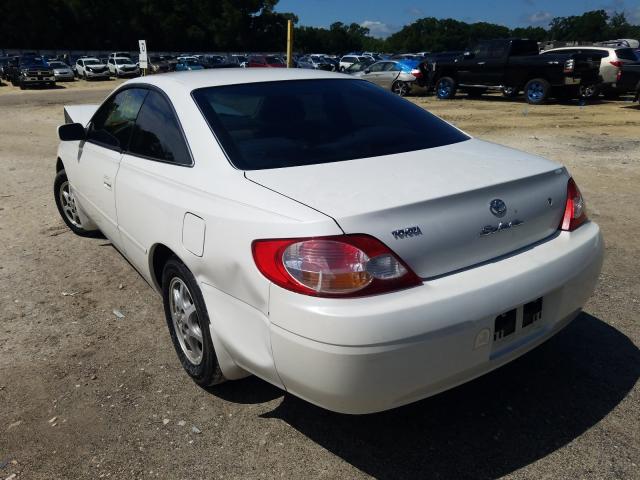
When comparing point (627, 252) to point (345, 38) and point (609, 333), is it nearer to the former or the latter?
point (609, 333)

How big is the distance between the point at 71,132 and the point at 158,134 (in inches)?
54.5

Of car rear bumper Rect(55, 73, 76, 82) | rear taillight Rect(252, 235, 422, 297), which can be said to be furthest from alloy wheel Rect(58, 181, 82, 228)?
car rear bumper Rect(55, 73, 76, 82)

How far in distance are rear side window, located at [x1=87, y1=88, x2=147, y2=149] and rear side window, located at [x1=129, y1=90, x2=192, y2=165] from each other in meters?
0.14

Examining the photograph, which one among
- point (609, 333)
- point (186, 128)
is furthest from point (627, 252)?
point (186, 128)

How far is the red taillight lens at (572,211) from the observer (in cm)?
273

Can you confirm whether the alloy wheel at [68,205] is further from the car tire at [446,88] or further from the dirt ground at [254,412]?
the car tire at [446,88]

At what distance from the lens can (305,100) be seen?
127 inches

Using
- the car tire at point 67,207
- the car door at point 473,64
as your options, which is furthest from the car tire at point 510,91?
the car tire at point 67,207

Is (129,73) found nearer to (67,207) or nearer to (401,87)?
(401,87)

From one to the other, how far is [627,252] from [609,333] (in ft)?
5.53

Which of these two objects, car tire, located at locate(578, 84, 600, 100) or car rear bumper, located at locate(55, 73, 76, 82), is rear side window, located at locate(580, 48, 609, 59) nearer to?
car tire, located at locate(578, 84, 600, 100)

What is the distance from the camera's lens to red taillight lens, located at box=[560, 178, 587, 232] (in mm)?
2727

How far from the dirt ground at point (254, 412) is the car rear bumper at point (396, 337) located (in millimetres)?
448

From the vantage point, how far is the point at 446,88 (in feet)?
68.0
